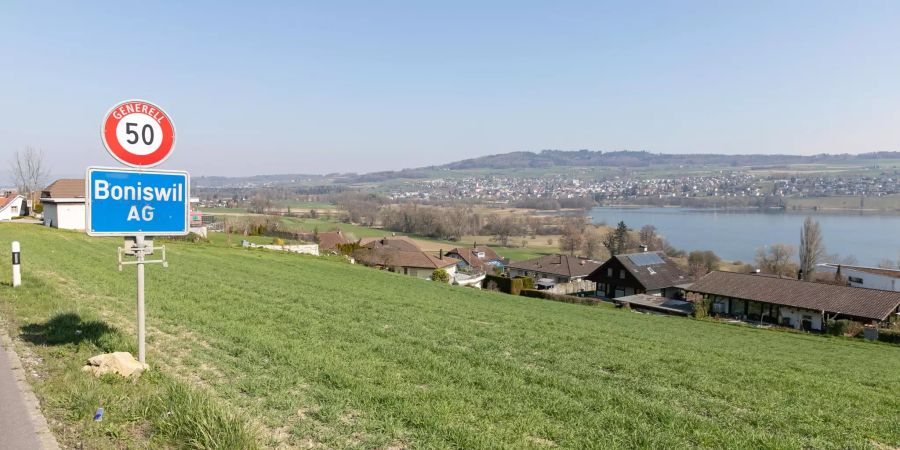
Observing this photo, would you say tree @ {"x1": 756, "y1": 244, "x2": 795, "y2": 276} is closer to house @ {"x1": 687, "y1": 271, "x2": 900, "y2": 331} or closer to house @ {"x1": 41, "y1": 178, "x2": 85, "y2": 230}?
house @ {"x1": 687, "y1": 271, "x2": 900, "y2": 331}

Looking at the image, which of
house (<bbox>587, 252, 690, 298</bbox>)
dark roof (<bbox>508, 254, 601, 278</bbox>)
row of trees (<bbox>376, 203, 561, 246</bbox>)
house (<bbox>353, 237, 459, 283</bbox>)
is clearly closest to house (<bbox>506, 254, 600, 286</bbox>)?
dark roof (<bbox>508, 254, 601, 278</bbox>)

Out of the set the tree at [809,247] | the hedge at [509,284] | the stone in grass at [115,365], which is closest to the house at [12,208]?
the hedge at [509,284]

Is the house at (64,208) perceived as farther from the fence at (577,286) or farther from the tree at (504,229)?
the tree at (504,229)

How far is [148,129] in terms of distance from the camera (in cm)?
591

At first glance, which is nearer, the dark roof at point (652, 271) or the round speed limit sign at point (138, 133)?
the round speed limit sign at point (138, 133)

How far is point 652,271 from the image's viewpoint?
5262cm

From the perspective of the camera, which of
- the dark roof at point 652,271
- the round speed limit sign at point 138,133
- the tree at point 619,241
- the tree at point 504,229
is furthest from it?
the tree at point 504,229

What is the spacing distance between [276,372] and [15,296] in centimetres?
686

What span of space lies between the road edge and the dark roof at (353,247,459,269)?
44.9 metres

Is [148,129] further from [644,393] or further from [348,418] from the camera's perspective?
[644,393]

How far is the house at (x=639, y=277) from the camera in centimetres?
5116

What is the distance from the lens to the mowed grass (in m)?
4.39

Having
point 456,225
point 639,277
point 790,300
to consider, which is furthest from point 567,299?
point 456,225

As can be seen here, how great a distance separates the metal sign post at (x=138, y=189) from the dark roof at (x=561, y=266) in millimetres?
58470
